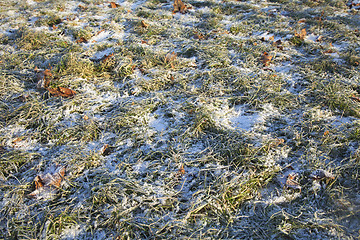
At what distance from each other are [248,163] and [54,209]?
1.73 m

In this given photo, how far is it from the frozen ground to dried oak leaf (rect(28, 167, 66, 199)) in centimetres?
1

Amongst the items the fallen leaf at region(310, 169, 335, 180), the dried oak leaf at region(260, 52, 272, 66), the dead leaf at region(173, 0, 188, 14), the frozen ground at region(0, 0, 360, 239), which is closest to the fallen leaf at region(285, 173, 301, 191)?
the frozen ground at region(0, 0, 360, 239)

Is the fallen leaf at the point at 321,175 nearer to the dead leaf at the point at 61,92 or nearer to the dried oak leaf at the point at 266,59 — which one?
the dried oak leaf at the point at 266,59

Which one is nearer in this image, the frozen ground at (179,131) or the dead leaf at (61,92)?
the frozen ground at (179,131)

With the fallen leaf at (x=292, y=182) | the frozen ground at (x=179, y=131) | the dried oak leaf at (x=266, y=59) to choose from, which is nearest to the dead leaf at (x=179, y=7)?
the frozen ground at (x=179, y=131)

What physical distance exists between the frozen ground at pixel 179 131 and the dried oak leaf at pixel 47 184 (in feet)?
0.05

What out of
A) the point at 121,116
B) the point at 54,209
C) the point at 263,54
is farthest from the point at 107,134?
the point at 263,54

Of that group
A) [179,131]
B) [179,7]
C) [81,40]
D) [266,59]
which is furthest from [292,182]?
[179,7]

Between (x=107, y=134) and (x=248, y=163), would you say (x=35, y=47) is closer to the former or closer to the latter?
(x=107, y=134)

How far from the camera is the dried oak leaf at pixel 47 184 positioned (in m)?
1.83

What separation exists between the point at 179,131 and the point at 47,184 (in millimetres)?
1340

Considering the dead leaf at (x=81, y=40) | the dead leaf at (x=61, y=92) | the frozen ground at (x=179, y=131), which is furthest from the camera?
the dead leaf at (x=81, y=40)

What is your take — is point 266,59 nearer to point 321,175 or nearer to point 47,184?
point 321,175

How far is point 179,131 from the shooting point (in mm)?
2346
